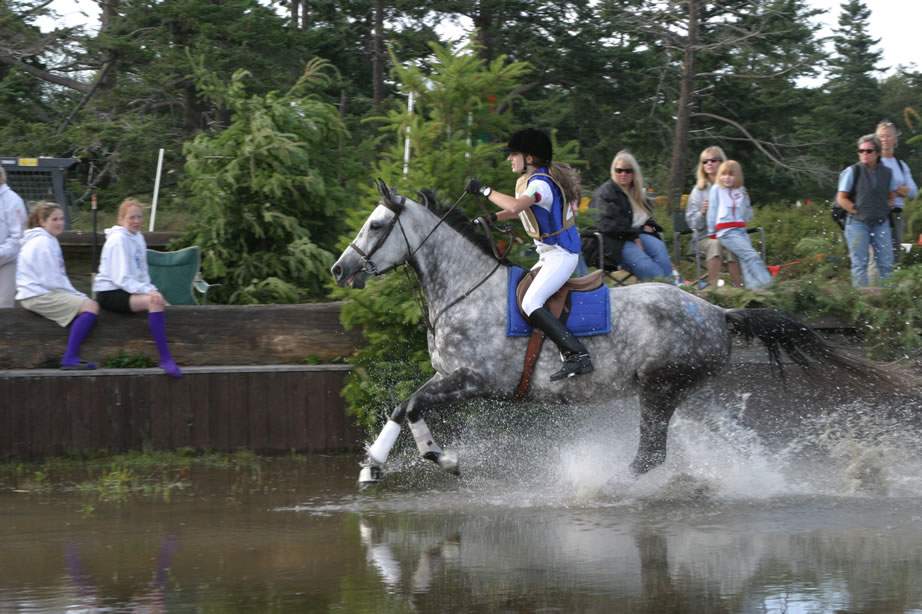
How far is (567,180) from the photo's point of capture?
854 cm

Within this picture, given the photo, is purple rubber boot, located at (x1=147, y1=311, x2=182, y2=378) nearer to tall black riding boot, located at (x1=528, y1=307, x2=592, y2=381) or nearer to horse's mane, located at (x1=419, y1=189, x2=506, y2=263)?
horse's mane, located at (x1=419, y1=189, x2=506, y2=263)

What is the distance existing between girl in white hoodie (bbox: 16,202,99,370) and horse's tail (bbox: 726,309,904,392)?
510cm

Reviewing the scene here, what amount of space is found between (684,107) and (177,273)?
13.6 meters

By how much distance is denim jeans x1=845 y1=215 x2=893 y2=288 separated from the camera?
11.3 metres

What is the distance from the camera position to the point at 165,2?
21.8 m

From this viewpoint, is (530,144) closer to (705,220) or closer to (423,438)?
(423,438)

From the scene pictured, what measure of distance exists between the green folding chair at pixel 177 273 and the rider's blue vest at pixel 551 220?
4302 millimetres

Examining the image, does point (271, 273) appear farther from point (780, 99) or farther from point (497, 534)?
point (780, 99)

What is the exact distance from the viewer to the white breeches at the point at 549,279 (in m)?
8.33

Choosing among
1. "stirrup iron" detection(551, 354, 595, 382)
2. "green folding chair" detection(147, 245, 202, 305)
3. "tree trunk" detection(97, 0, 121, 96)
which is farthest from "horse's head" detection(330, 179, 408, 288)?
"tree trunk" detection(97, 0, 121, 96)

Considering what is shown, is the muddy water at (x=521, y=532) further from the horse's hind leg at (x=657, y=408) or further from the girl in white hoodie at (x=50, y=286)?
the girl in white hoodie at (x=50, y=286)

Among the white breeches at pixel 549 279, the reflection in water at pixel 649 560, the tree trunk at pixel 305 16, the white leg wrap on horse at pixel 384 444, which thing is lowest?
the reflection in water at pixel 649 560

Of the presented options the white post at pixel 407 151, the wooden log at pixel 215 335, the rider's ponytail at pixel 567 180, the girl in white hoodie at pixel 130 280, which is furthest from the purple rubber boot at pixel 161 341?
the rider's ponytail at pixel 567 180

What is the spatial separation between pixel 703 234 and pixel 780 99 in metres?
16.3
